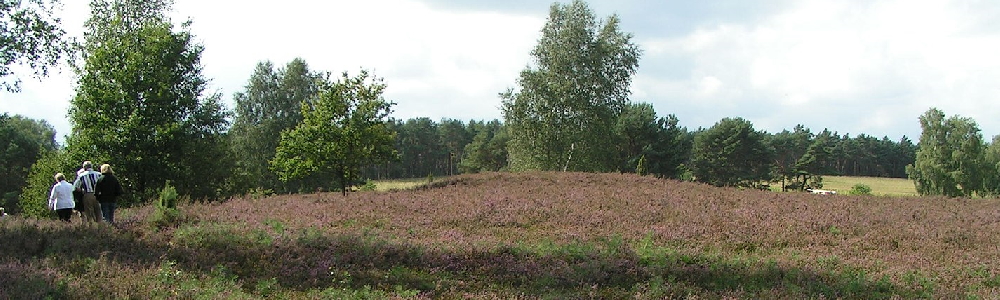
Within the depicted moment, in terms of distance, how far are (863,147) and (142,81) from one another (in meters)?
132

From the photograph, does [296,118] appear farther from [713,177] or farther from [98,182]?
[713,177]

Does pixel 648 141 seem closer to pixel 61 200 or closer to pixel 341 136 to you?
pixel 341 136

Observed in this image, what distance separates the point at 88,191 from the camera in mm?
14039

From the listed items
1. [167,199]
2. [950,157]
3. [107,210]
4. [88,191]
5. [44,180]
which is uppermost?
[950,157]

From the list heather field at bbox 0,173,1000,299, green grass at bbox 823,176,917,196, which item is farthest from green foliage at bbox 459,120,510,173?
heather field at bbox 0,173,1000,299

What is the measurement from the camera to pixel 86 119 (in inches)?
1061

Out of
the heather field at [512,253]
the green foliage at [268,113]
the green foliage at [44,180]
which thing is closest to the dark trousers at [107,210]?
the heather field at [512,253]

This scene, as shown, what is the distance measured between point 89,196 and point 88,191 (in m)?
0.14

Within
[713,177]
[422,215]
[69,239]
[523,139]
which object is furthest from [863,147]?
[69,239]

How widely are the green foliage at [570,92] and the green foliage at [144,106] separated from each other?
2000 cm

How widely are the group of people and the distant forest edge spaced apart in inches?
80.7

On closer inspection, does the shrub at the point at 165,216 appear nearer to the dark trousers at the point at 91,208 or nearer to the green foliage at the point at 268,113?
the dark trousers at the point at 91,208

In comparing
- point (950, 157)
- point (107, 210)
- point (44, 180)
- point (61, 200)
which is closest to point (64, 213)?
point (61, 200)

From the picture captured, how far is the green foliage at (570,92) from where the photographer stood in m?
41.2
